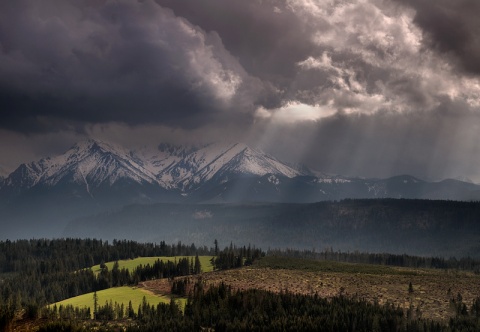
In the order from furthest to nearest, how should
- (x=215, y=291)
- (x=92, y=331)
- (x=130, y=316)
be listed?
(x=215, y=291)
(x=130, y=316)
(x=92, y=331)

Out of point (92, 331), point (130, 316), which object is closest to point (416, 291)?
point (130, 316)

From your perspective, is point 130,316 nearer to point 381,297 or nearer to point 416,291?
point 381,297

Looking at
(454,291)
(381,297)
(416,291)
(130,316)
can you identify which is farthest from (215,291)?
(454,291)

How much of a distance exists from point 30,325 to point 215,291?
73761 mm

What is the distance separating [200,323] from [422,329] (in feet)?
196

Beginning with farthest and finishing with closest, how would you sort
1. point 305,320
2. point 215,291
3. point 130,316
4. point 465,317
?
point 215,291 < point 130,316 < point 465,317 < point 305,320

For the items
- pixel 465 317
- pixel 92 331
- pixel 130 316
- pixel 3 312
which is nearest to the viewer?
pixel 3 312

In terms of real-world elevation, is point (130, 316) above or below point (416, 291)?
below

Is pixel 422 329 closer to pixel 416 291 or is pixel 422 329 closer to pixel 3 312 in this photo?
pixel 416 291

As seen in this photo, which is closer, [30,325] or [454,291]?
[30,325]

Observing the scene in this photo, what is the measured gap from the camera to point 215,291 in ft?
604

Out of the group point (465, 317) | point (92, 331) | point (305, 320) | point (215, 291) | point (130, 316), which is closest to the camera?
point (92, 331)

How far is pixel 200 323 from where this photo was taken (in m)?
150

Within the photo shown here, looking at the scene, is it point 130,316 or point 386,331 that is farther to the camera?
point 130,316
